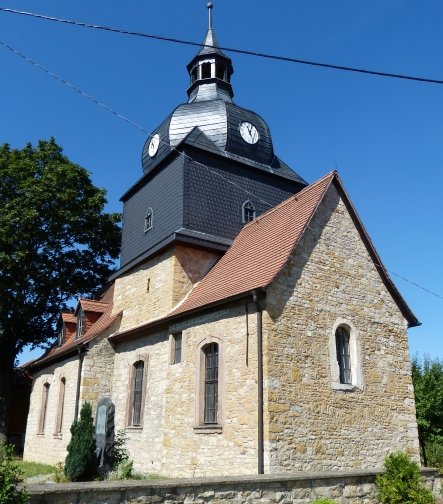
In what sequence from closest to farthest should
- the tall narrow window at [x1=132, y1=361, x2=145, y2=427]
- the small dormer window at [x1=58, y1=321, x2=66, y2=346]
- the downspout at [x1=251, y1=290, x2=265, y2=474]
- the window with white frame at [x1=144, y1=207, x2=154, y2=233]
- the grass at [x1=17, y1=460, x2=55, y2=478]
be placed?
the downspout at [x1=251, y1=290, x2=265, y2=474] → the tall narrow window at [x1=132, y1=361, x2=145, y2=427] → the grass at [x1=17, y1=460, x2=55, y2=478] → the window with white frame at [x1=144, y1=207, x2=154, y2=233] → the small dormer window at [x1=58, y1=321, x2=66, y2=346]

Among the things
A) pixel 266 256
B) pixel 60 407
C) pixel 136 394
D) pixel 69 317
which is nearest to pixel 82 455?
pixel 136 394

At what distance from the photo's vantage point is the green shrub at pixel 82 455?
13.4m

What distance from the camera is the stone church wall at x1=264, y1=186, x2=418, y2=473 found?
1091cm

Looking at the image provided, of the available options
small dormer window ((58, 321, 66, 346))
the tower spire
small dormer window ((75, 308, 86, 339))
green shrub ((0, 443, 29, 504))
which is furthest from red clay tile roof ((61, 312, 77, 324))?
green shrub ((0, 443, 29, 504))

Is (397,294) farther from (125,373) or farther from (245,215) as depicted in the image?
(125,373)

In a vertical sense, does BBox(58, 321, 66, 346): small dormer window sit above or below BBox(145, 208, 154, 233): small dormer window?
below

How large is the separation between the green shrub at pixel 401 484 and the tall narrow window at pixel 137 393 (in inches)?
319

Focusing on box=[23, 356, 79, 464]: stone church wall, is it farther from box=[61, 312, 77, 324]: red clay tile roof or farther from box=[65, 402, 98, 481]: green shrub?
box=[65, 402, 98, 481]: green shrub

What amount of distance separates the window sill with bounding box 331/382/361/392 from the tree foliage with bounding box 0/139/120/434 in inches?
590

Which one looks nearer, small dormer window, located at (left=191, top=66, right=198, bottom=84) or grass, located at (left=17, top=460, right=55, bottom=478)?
grass, located at (left=17, top=460, right=55, bottom=478)

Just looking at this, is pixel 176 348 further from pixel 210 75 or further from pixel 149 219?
pixel 210 75

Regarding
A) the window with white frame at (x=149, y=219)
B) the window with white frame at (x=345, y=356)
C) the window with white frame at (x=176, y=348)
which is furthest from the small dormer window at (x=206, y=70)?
the window with white frame at (x=345, y=356)

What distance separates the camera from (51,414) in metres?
19.5

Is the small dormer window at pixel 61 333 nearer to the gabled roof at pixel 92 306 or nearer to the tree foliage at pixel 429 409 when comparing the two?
the gabled roof at pixel 92 306
